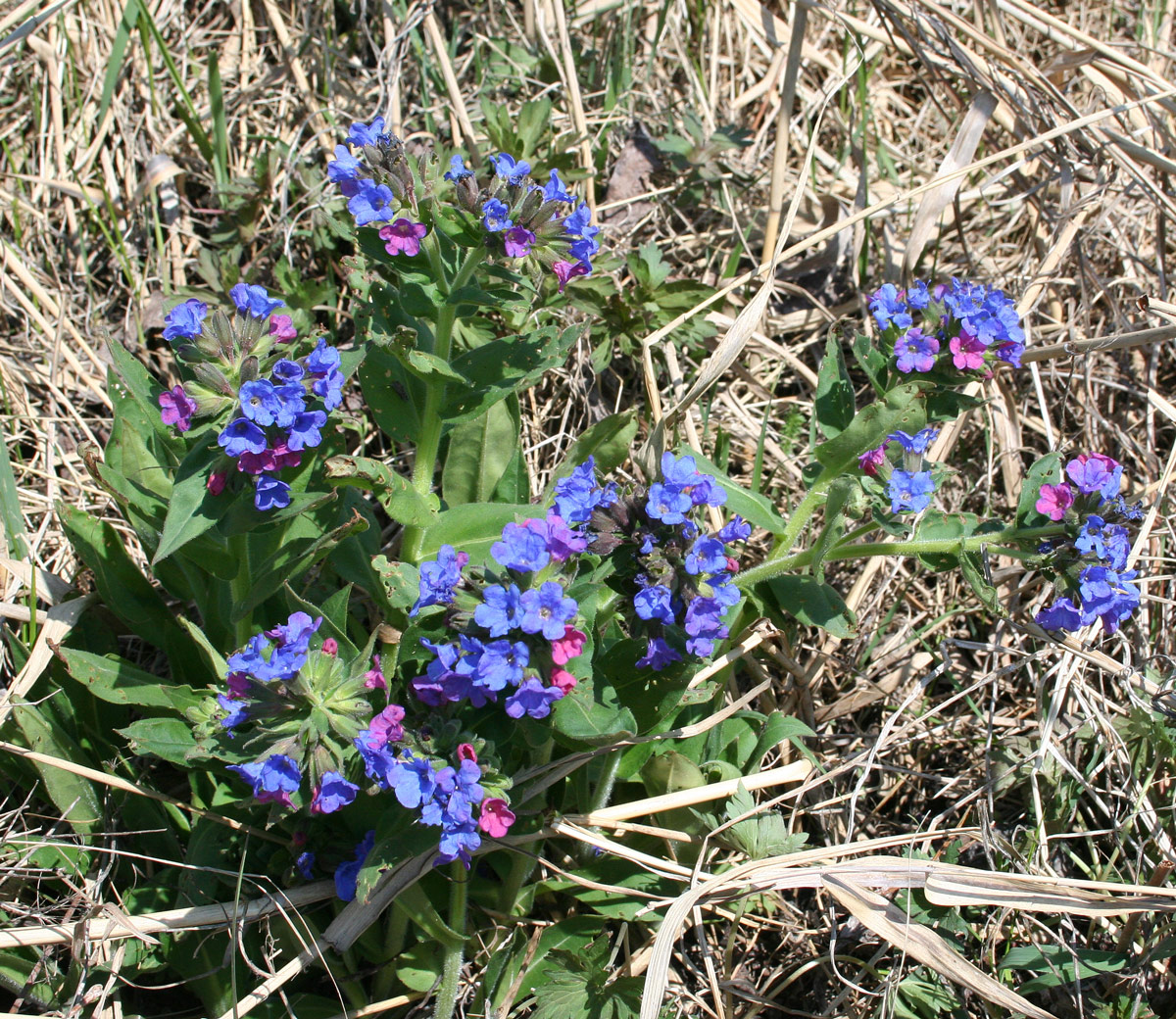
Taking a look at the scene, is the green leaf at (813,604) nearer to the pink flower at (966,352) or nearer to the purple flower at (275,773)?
the pink flower at (966,352)

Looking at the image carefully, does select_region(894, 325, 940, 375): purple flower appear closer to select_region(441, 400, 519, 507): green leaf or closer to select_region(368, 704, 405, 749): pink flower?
select_region(441, 400, 519, 507): green leaf

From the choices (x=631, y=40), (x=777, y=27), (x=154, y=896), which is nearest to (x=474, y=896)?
(x=154, y=896)

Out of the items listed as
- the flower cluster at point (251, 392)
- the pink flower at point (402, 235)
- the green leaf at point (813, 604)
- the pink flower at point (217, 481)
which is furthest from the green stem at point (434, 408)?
the green leaf at point (813, 604)

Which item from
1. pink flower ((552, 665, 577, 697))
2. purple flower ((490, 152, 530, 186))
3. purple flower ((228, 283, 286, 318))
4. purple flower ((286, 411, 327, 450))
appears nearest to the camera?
pink flower ((552, 665, 577, 697))

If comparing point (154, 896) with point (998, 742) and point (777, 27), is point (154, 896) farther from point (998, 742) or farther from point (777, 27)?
point (777, 27)

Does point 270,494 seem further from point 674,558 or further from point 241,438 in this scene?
Result: point 674,558

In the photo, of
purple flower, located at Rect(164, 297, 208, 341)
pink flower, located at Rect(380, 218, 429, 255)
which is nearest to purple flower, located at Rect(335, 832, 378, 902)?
purple flower, located at Rect(164, 297, 208, 341)
